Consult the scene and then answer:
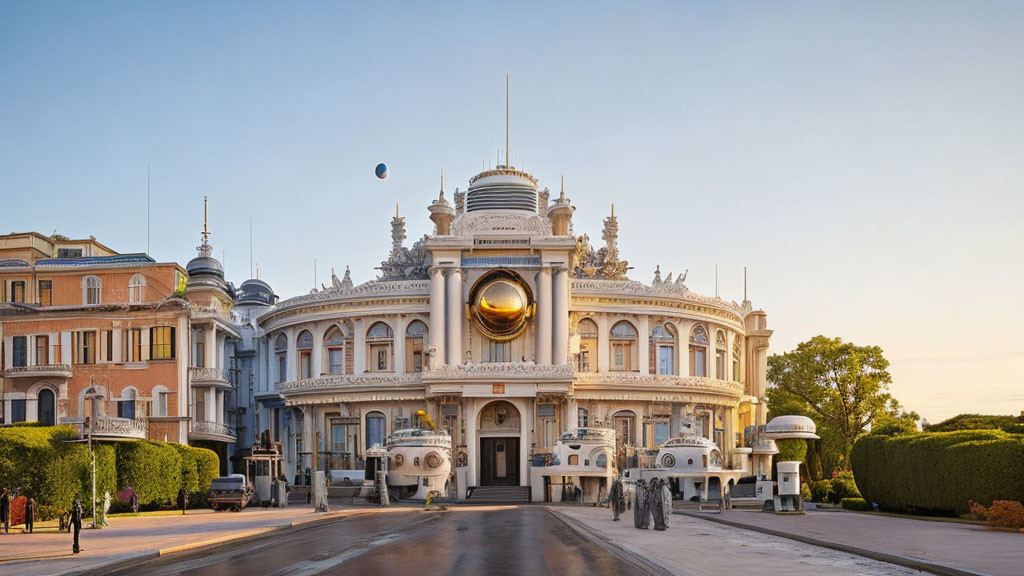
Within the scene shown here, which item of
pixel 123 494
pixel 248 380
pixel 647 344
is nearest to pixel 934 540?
pixel 123 494

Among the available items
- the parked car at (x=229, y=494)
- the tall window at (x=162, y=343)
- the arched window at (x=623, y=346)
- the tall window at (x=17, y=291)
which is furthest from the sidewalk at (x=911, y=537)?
the tall window at (x=17, y=291)

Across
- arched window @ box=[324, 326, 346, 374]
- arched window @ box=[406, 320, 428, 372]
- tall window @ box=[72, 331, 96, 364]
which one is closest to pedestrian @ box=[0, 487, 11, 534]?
tall window @ box=[72, 331, 96, 364]

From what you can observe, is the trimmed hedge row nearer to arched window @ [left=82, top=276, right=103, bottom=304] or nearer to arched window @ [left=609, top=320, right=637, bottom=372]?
arched window @ [left=82, top=276, right=103, bottom=304]

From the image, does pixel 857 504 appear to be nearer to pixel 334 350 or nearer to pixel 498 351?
pixel 498 351

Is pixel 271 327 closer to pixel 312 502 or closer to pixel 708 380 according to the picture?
pixel 312 502

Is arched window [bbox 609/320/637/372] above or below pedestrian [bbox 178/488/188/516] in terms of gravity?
above

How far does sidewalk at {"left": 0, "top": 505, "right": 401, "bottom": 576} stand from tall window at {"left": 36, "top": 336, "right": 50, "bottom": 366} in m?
22.8

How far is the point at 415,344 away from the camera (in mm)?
78500

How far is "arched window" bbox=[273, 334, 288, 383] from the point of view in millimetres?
83875

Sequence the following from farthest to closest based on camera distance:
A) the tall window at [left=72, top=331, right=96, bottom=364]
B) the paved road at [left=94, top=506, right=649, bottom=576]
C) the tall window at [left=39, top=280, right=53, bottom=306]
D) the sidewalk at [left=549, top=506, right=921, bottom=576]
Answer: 1. the tall window at [left=39, top=280, right=53, bottom=306]
2. the tall window at [left=72, top=331, right=96, bottom=364]
3. the paved road at [left=94, top=506, right=649, bottom=576]
4. the sidewalk at [left=549, top=506, right=921, bottom=576]

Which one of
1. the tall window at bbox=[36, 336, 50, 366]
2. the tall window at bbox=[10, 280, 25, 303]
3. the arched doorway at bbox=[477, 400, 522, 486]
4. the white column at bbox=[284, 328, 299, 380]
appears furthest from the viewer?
the white column at bbox=[284, 328, 299, 380]

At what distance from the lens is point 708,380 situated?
80875 millimetres

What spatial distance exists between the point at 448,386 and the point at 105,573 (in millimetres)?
47435

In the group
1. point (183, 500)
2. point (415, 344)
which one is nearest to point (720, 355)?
point (415, 344)
